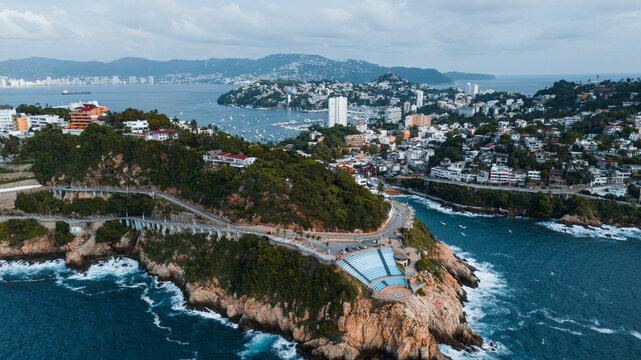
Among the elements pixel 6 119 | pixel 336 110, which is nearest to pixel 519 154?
pixel 336 110

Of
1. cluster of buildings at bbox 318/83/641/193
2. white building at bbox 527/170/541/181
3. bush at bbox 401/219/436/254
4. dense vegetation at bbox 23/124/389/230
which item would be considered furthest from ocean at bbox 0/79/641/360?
cluster of buildings at bbox 318/83/641/193

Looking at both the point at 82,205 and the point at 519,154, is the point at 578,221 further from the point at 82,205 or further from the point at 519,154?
the point at 82,205

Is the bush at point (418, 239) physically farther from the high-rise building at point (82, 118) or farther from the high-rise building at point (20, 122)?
the high-rise building at point (20, 122)

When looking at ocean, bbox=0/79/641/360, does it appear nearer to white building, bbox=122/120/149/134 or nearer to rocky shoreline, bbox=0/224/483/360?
rocky shoreline, bbox=0/224/483/360

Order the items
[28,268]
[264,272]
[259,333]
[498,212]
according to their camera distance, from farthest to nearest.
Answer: [498,212] → [28,268] → [264,272] → [259,333]

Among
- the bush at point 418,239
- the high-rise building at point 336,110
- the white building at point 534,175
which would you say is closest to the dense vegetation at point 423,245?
the bush at point 418,239
